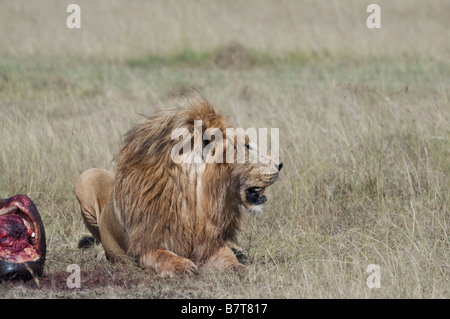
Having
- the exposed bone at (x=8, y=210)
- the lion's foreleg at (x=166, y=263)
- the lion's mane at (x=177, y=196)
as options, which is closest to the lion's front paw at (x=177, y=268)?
the lion's foreleg at (x=166, y=263)

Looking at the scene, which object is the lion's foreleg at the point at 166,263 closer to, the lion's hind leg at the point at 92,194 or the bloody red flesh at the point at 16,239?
the bloody red flesh at the point at 16,239

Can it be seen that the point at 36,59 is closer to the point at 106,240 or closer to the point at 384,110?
the point at 384,110

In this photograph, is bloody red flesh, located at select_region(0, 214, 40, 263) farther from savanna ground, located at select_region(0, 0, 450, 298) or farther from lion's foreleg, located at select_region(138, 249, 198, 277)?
lion's foreleg, located at select_region(138, 249, 198, 277)

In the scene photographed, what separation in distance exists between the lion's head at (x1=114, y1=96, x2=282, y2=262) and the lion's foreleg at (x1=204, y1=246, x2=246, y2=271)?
5cm

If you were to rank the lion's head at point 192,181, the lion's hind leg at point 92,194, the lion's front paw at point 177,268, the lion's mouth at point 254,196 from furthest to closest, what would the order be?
the lion's hind leg at point 92,194, the lion's mouth at point 254,196, the lion's head at point 192,181, the lion's front paw at point 177,268

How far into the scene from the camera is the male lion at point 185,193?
5.22m

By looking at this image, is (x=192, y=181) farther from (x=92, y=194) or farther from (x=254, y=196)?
(x=92, y=194)

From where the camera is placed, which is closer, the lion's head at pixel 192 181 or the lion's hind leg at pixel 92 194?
the lion's head at pixel 192 181

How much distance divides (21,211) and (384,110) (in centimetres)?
560

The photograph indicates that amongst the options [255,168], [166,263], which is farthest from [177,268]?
[255,168]

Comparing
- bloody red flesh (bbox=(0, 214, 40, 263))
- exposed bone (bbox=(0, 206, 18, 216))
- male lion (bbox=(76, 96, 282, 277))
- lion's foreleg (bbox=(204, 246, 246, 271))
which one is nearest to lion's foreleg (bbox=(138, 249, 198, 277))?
male lion (bbox=(76, 96, 282, 277))

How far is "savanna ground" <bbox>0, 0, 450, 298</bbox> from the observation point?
17.1 ft

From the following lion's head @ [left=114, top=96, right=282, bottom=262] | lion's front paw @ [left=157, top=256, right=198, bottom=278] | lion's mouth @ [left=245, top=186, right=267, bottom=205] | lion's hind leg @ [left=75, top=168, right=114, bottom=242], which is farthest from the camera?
lion's hind leg @ [left=75, top=168, right=114, bottom=242]

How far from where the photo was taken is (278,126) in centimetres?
912
